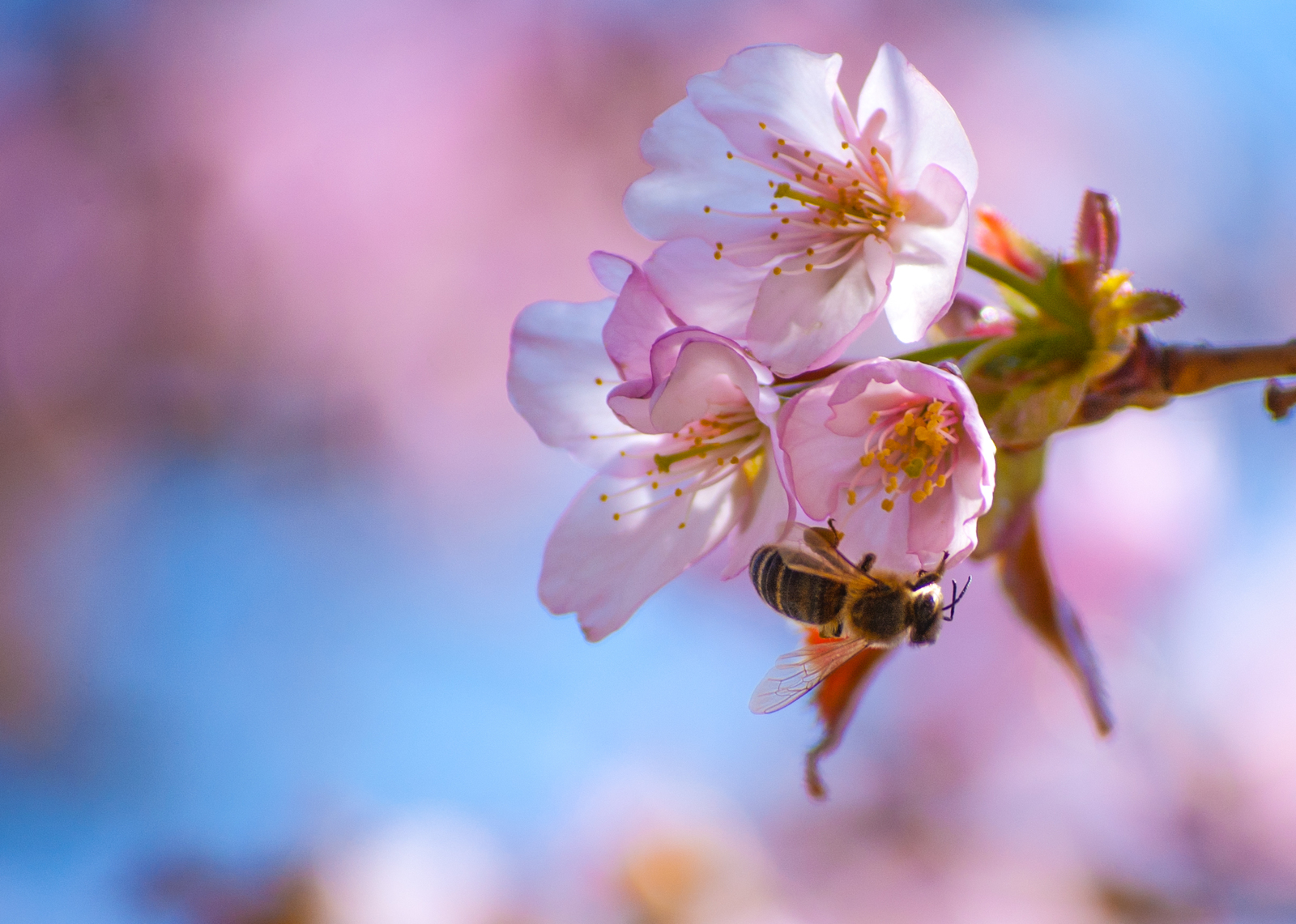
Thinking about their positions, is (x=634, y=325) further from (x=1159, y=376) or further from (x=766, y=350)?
(x=1159, y=376)

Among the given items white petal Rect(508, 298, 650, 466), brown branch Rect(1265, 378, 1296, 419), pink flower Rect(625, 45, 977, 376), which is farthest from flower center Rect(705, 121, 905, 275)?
brown branch Rect(1265, 378, 1296, 419)

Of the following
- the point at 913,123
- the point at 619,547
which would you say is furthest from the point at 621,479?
the point at 913,123

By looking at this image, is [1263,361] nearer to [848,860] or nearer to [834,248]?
[834,248]

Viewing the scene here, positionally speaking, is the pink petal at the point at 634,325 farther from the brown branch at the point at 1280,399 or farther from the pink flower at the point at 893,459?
the brown branch at the point at 1280,399

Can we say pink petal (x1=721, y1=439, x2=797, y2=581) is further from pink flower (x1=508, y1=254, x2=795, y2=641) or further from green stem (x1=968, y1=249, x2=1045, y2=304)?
green stem (x1=968, y1=249, x2=1045, y2=304)

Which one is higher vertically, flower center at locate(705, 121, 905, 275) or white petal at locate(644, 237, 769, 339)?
flower center at locate(705, 121, 905, 275)

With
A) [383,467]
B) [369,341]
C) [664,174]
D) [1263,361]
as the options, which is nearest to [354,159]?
[369,341]
